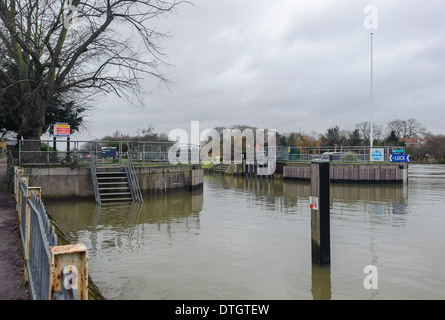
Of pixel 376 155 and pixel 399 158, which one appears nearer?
pixel 399 158

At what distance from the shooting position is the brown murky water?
666 centimetres

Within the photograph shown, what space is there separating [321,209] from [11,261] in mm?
5626

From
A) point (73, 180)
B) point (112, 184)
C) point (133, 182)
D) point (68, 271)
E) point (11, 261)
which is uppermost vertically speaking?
point (68, 271)

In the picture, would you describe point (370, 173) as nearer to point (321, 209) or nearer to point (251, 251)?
point (251, 251)

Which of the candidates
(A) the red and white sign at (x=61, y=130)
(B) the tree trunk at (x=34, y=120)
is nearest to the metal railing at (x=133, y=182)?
(A) the red and white sign at (x=61, y=130)

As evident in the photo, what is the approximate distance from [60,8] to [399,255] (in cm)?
1782

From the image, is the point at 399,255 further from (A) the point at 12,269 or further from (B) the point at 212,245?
(A) the point at 12,269

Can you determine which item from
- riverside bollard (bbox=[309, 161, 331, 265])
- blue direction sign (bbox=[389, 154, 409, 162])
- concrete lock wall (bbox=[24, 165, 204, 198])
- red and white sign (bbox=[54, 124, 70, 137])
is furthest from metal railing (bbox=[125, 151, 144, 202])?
blue direction sign (bbox=[389, 154, 409, 162])

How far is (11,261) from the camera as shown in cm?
591

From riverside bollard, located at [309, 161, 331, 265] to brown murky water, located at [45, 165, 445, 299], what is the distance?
406mm

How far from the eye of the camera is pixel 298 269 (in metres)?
7.69

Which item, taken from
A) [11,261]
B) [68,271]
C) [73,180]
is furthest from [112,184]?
[68,271]

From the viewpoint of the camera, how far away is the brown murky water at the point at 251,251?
6656 mm
